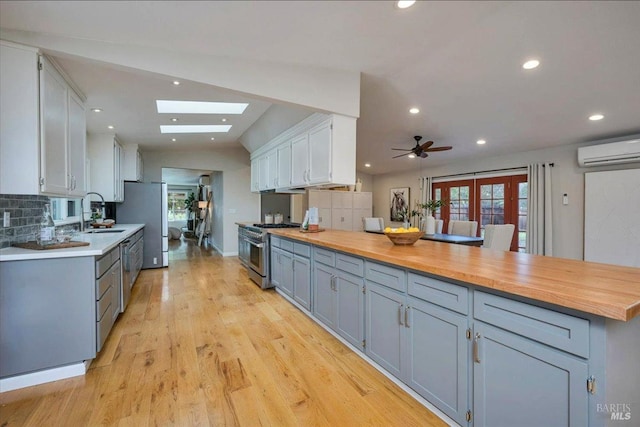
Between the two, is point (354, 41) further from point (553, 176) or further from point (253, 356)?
point (553, 176)

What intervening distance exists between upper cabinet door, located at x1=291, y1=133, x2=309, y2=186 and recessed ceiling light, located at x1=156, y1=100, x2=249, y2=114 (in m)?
0.91

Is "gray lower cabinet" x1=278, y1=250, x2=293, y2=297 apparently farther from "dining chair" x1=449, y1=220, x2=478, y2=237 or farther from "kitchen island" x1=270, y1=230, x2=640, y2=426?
"dining chair" x1=449, y1=220, x2=478, y2=237

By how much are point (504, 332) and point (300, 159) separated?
3.04 meters

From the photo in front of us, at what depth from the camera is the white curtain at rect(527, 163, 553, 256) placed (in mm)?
5133

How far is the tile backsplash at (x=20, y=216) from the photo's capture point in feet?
7.51

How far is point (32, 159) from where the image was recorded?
6.60ft

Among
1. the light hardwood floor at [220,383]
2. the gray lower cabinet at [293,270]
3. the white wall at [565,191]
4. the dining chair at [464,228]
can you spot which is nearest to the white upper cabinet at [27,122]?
the light hardwood floor at [220,383]

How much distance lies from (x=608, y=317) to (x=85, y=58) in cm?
324

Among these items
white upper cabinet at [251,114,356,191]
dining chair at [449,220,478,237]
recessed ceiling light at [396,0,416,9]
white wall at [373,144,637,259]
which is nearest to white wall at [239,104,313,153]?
white upper cabinet at [251,114,356,191]

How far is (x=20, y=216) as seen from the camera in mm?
2475

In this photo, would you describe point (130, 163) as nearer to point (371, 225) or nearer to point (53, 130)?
point (53, 130)

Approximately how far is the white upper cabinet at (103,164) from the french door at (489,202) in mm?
6871

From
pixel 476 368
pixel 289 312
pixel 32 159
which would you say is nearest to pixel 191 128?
pixel 32 159

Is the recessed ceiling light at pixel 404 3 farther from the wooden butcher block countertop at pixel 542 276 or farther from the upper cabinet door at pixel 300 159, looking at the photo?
the upper cabinet door at pixel 300 159
